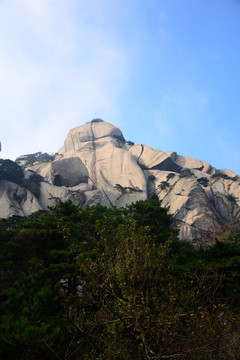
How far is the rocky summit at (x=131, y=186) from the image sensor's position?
3947 cm

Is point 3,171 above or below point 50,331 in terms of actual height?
above

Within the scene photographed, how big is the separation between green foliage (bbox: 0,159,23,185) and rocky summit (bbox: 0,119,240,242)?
2.06 feet

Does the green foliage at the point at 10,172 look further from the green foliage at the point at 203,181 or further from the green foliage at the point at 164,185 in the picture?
the green foliage at the point at 203,181

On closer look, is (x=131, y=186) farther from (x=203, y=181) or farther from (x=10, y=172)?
(x=10, y=172)

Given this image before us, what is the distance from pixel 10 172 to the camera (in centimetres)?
4588

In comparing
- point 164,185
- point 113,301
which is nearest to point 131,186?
point 164,185

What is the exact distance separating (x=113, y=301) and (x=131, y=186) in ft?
132

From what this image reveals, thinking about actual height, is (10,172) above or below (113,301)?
above

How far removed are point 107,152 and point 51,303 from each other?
165 ft

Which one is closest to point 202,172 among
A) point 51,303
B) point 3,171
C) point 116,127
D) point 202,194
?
point 202,194

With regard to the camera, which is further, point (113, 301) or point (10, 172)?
point (10, 172)

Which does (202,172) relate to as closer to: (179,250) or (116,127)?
(116,127)

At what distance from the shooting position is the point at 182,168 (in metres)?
60.0

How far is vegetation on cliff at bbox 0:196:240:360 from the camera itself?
20.0 feet
